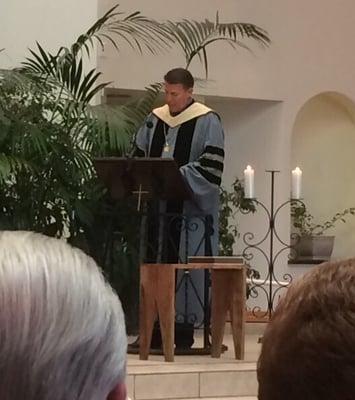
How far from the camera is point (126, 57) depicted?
8523 millimetres

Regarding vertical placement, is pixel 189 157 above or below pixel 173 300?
above

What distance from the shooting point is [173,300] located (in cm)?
507

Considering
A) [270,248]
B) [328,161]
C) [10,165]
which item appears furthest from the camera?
[328,161]

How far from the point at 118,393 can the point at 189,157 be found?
4.95m

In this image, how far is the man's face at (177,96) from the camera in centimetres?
552

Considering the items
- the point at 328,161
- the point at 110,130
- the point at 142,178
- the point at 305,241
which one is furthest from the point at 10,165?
the point at 328,161

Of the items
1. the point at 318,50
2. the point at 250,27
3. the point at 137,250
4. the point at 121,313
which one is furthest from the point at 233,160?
the point at 121,313

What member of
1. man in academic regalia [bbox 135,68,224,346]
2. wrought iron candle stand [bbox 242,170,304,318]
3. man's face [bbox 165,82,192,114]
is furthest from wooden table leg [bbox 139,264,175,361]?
wrought iron candle stand [bbox 242,170,304,318]

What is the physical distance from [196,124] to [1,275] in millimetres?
4966

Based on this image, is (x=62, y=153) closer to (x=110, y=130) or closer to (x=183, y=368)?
(x=110, y=130)

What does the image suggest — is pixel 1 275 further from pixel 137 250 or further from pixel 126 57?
pixel 126 57

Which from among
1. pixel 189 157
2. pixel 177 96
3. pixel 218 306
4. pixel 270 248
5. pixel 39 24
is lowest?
pixel 218 306

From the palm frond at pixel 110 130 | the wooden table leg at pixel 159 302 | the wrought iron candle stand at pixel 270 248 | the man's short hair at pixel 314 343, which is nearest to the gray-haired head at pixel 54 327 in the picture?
the man's short hair at pixel 314 343

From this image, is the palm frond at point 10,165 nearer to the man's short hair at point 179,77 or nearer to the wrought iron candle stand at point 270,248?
the man's short hair at point 179,77
